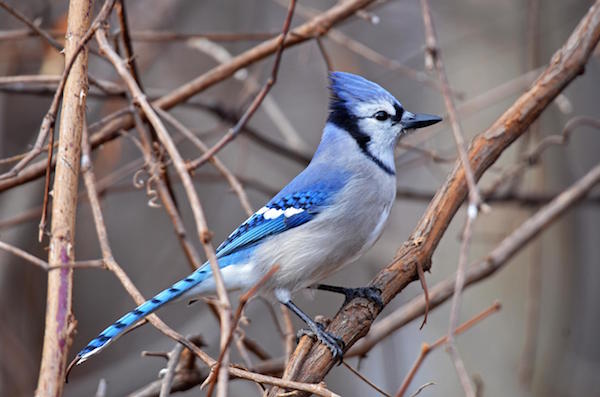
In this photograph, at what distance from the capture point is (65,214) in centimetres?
174

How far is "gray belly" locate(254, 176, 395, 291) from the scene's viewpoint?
2.68 meters

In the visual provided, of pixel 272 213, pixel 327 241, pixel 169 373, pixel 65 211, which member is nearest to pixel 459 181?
pixel 327 241

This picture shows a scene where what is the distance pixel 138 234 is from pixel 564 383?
323 cm

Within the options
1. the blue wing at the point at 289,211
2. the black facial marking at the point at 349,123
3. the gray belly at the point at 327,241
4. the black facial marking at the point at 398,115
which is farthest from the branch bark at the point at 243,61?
the gray belly at the point at 327,241

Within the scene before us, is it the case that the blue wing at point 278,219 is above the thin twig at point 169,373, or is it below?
above

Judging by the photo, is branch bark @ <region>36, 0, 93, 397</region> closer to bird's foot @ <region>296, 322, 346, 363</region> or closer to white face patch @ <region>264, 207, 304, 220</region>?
bird's foot @ <region>296, 322, 346, 363</region>

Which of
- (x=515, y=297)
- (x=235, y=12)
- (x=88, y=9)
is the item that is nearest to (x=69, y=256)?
(x=88, y=9)

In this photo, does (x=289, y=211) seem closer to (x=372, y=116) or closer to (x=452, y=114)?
(x=372, y=116)

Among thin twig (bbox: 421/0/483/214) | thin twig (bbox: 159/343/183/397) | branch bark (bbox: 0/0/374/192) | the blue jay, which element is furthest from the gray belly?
thin twig (bbox: 421/0/483/214)

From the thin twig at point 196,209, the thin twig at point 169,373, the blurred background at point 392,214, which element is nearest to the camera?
the thin twig at point 196,209

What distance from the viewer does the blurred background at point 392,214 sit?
3.85 m

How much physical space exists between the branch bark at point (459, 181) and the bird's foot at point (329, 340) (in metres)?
0.03

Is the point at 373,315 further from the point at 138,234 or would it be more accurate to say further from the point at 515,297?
the point at 138,234

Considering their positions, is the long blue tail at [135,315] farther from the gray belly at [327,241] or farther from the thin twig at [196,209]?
the thin twig at [196,209]
